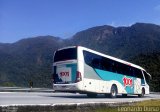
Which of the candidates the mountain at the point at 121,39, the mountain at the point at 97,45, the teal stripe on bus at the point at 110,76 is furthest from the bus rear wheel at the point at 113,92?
the mountain at the point at 121,39

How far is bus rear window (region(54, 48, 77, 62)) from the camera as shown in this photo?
2063 cm

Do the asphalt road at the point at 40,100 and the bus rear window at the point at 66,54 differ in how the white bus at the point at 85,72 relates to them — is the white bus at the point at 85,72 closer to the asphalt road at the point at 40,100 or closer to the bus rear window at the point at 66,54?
the bus rear window at the point at 66,54

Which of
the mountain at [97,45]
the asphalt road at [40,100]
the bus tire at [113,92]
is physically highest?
the mountain at [97,45]

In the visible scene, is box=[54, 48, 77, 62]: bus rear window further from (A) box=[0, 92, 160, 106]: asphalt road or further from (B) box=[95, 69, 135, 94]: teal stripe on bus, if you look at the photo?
(A) box=[0, 92, 160, 106]: asphalt road

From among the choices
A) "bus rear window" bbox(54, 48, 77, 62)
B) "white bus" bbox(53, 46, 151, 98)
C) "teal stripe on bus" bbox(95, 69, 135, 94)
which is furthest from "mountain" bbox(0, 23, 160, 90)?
"bus rear window" bbox(54, 48, 77, 62)

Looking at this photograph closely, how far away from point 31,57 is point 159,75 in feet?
292

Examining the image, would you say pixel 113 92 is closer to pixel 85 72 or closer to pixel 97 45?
pixel 85 72

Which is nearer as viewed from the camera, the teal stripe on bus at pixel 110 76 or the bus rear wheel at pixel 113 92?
the teal stripe on bus at pixel 110 76

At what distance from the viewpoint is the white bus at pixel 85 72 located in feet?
66.7

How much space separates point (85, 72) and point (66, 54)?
1720 mm

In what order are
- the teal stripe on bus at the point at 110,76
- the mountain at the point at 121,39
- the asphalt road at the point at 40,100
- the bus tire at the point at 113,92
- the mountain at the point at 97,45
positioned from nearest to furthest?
the asphalt road at the point at 40,100
the teal stripe on bus at the point at 110,76
the bus tire at the point at 113,92
the mountain at the point at 97,45
the mountain at the point at 121,39

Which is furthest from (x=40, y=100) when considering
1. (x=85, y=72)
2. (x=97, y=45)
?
(x=97, y=45)

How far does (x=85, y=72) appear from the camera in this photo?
67.6 ft

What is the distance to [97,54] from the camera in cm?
2223
